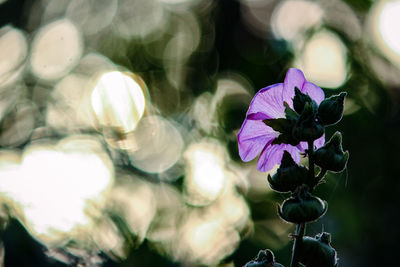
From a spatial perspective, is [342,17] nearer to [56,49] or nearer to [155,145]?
[155,145]

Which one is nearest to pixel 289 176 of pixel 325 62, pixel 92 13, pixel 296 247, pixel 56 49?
pixel 296 247

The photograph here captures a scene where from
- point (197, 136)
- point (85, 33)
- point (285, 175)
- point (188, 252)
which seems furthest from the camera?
point (85, 33)

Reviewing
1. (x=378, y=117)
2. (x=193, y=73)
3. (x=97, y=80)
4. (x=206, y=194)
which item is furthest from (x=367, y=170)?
(x=97, y=80)

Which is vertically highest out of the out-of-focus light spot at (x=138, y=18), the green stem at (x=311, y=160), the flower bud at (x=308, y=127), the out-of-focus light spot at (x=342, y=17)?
the flower bud at (x=308, y=127)

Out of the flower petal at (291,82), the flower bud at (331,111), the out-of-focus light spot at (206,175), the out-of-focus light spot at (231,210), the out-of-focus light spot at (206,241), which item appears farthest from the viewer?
the out-of-focus light spot at (206,175)

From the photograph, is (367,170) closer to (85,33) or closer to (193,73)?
(193,73)

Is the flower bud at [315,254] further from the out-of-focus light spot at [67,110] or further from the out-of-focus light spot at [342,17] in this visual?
the out-of-focus light spot at [67,110]

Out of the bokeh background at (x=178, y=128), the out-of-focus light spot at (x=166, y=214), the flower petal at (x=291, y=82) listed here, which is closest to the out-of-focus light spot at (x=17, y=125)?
the bokeh background at (x=178, y=128)
